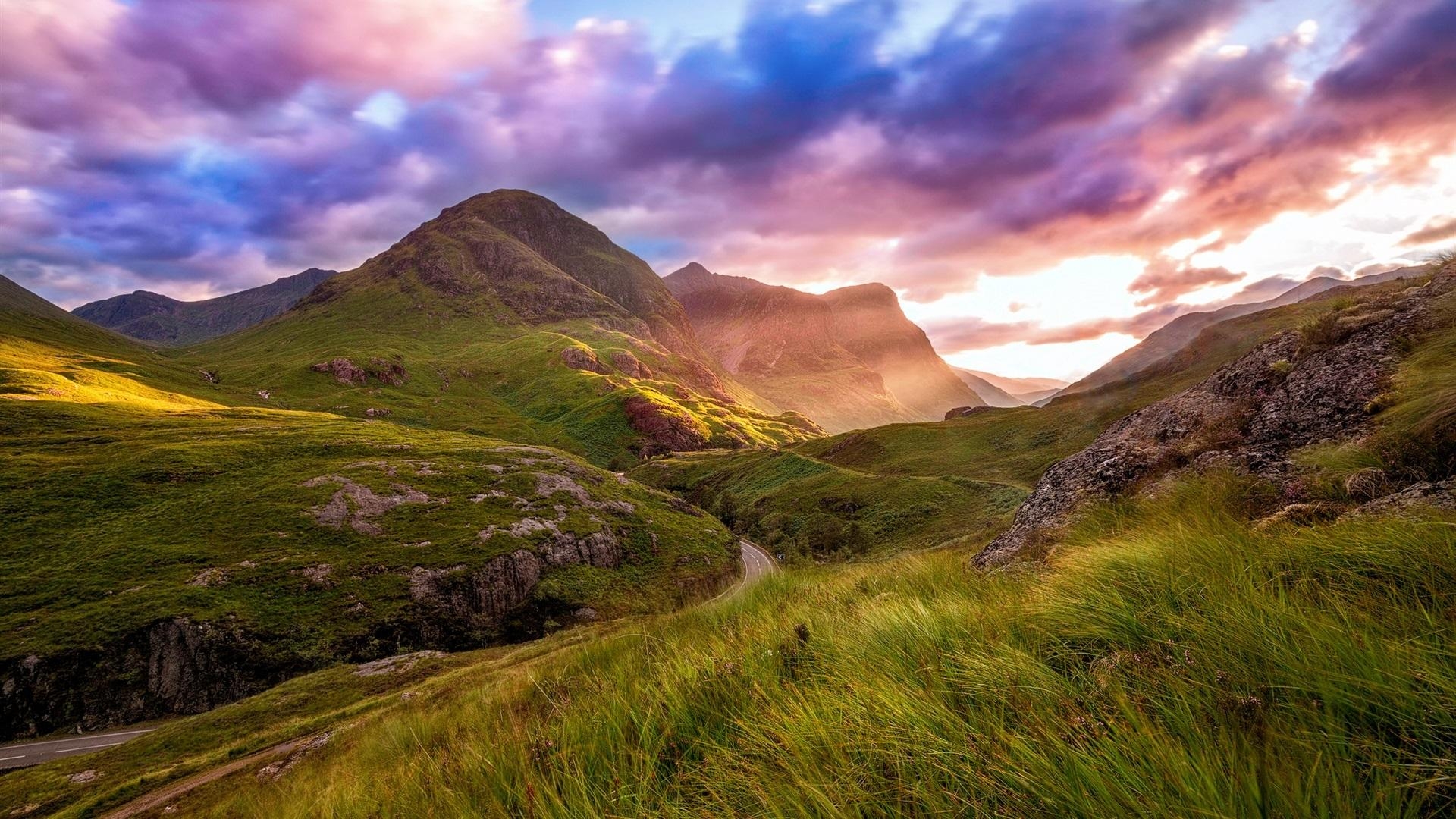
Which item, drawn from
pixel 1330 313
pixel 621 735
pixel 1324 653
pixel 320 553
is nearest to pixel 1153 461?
pixel 1330 313

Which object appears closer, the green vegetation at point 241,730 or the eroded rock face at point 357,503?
the green vegetation at point 241,730

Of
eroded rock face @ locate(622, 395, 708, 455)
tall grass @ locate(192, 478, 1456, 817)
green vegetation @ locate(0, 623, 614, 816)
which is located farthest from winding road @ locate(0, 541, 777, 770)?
eroded rock face @ locate(622, 395, 708, 455)

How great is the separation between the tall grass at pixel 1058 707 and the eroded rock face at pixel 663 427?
13907 centimetres

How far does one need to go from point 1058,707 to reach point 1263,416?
26.8ft

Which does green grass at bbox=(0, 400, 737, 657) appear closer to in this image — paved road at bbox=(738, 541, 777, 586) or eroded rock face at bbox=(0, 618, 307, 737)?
eroded rock face at bbox=(0, 618, 307, 737)

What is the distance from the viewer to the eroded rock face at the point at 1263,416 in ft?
20.7

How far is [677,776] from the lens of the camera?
8.05 ft

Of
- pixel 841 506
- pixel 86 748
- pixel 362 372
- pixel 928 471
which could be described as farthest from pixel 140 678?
pixel 362 372

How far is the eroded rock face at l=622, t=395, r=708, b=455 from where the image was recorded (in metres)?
144

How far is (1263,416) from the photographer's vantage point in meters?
7.18

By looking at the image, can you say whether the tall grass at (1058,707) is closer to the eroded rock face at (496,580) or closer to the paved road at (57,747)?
the paved road at (57,747)

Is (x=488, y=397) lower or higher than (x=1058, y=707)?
higher

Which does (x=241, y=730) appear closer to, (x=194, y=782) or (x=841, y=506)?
(x=194, y=782)

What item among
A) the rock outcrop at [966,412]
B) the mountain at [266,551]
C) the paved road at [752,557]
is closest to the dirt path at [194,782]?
the mountain at [266,551]
